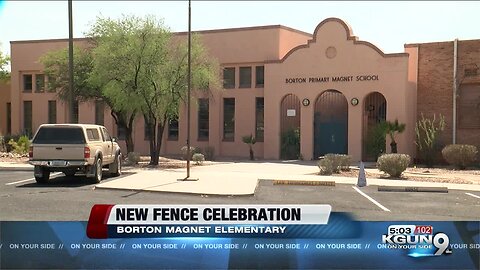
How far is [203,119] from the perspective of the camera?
35.4 m

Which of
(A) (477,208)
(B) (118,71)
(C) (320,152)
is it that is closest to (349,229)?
(A) (477,208)

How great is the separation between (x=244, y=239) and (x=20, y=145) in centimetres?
2991

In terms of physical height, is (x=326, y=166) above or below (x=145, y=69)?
below

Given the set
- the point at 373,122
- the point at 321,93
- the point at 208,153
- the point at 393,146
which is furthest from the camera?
the point at 208,153

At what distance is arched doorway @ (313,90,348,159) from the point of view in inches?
1228

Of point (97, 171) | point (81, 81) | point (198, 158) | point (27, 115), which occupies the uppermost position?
point (81, 81)

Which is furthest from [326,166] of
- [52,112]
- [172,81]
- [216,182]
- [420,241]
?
[52,112]

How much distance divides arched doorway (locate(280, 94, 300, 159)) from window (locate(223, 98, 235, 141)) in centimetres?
348

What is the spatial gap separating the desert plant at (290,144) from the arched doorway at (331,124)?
1031mm

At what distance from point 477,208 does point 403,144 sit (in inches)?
629

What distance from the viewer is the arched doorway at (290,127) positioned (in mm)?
32031

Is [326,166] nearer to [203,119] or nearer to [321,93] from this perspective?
[321,93]

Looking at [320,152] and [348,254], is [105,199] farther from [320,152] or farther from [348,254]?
[320,152]

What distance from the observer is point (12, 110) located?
136 ft
